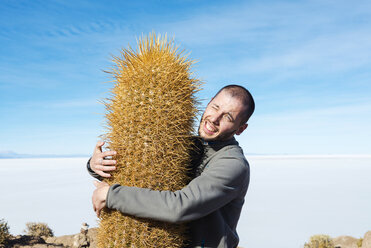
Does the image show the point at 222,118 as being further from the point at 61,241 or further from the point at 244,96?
the point at 61,241

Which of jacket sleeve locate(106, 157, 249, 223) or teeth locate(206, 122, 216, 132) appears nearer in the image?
jacket sleeve locate(106, 157, 249, 223)

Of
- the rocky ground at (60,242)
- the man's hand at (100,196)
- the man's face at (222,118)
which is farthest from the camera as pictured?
the rocky ground at (60,242)

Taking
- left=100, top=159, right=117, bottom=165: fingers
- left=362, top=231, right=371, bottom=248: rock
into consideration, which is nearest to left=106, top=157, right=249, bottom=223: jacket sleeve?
left=100, top=159, right=117, bottom=165: fingers

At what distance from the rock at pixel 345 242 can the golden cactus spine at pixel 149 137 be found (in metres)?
11.3

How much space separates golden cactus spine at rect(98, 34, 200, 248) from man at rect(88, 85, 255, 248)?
15 centimetres

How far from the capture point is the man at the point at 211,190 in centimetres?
244

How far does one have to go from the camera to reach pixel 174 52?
10.0 feet

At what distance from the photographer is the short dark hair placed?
2977mm

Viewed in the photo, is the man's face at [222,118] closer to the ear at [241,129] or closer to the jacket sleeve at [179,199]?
the ear at [241,129]

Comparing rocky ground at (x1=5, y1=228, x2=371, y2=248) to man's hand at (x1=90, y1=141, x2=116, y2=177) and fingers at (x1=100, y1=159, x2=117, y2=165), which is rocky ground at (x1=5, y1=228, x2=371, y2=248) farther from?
fingers at (x1=100, y1=159, x2=117, y2=165)

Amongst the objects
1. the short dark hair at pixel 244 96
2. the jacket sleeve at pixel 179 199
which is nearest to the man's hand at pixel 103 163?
the jacket sleeve at pixel 179 199

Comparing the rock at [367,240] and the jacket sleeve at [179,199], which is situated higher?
the jacket sleeve at [179,199]

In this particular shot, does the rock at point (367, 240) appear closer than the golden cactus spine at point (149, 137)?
No

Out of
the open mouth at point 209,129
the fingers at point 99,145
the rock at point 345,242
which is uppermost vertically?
the open mouth at point 209,129
